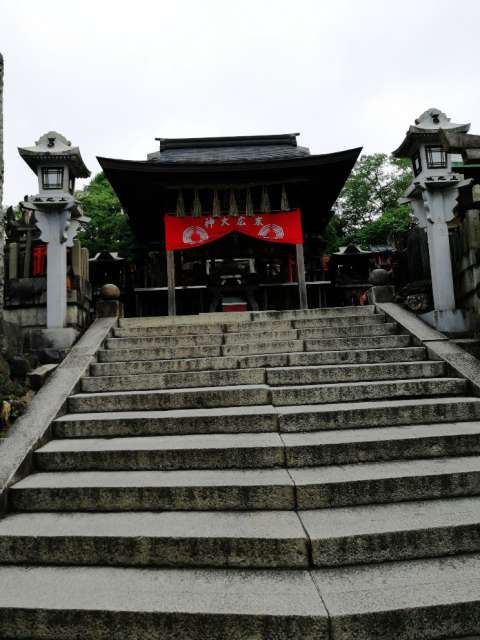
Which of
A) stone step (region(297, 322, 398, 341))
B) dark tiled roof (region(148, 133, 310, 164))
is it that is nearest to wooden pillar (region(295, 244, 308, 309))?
stone step (region(297, 322, 398, 341))

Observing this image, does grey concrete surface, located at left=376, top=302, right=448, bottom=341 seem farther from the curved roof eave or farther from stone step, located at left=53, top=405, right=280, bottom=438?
the curved roof eave

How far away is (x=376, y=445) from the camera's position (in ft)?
10.8

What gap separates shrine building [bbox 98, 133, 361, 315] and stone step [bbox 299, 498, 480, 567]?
7405 millimetres

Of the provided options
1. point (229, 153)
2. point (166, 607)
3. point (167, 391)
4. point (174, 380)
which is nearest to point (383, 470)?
point (166, 607)

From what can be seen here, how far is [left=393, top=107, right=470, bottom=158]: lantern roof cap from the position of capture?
5949mm

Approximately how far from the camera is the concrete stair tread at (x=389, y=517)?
245cm

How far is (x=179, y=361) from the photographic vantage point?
499 cm

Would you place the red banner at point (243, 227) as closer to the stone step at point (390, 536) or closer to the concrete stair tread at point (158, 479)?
the concrete stair tread at point (158, 479)

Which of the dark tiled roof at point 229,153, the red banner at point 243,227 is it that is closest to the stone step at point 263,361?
the red banner at point 243,227

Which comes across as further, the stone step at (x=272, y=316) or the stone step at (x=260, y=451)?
the stone step at (x=272, y=316)

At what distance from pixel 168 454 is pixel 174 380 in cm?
144

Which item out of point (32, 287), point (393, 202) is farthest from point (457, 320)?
point (393, 202)

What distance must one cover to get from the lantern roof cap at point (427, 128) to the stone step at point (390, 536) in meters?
5.41

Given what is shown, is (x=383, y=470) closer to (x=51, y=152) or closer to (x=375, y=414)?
(x=375, y=414)
